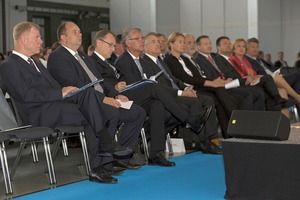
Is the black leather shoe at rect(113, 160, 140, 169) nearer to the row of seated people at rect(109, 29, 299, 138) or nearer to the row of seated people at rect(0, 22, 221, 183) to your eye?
the row of seated people at rect(0, 22, 221, 183)

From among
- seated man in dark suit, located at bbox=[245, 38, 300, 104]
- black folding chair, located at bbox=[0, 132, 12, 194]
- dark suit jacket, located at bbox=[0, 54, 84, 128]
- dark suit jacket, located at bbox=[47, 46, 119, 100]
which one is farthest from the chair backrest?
seated man in dark suit, located at bbox=[245, 38, 300, 104]

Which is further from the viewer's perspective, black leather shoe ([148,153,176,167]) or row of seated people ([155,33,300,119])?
row of seated people ([155,33,300,119])

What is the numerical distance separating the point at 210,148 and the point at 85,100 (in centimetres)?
221

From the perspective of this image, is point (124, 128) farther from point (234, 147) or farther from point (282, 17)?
point (282, 17)

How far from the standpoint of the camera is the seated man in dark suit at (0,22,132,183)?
17.6ft

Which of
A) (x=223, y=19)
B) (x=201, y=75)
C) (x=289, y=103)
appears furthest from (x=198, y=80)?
(x=223, y=19)

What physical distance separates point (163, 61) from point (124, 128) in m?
1.80

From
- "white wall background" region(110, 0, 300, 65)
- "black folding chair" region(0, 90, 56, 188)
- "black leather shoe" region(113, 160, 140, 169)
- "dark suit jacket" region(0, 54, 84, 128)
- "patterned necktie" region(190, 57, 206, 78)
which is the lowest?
"black leather shoe" region(113, 160, 140, 169)

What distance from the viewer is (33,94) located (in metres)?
5.36

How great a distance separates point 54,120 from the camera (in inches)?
218

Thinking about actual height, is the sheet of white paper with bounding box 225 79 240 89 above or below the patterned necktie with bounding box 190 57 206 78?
below

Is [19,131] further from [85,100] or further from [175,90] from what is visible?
[175,90]

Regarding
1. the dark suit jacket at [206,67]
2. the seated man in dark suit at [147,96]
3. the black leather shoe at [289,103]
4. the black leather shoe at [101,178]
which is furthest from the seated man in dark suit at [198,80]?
the black leather shoe at [101,178]

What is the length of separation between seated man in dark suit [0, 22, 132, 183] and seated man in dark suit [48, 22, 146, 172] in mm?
168
